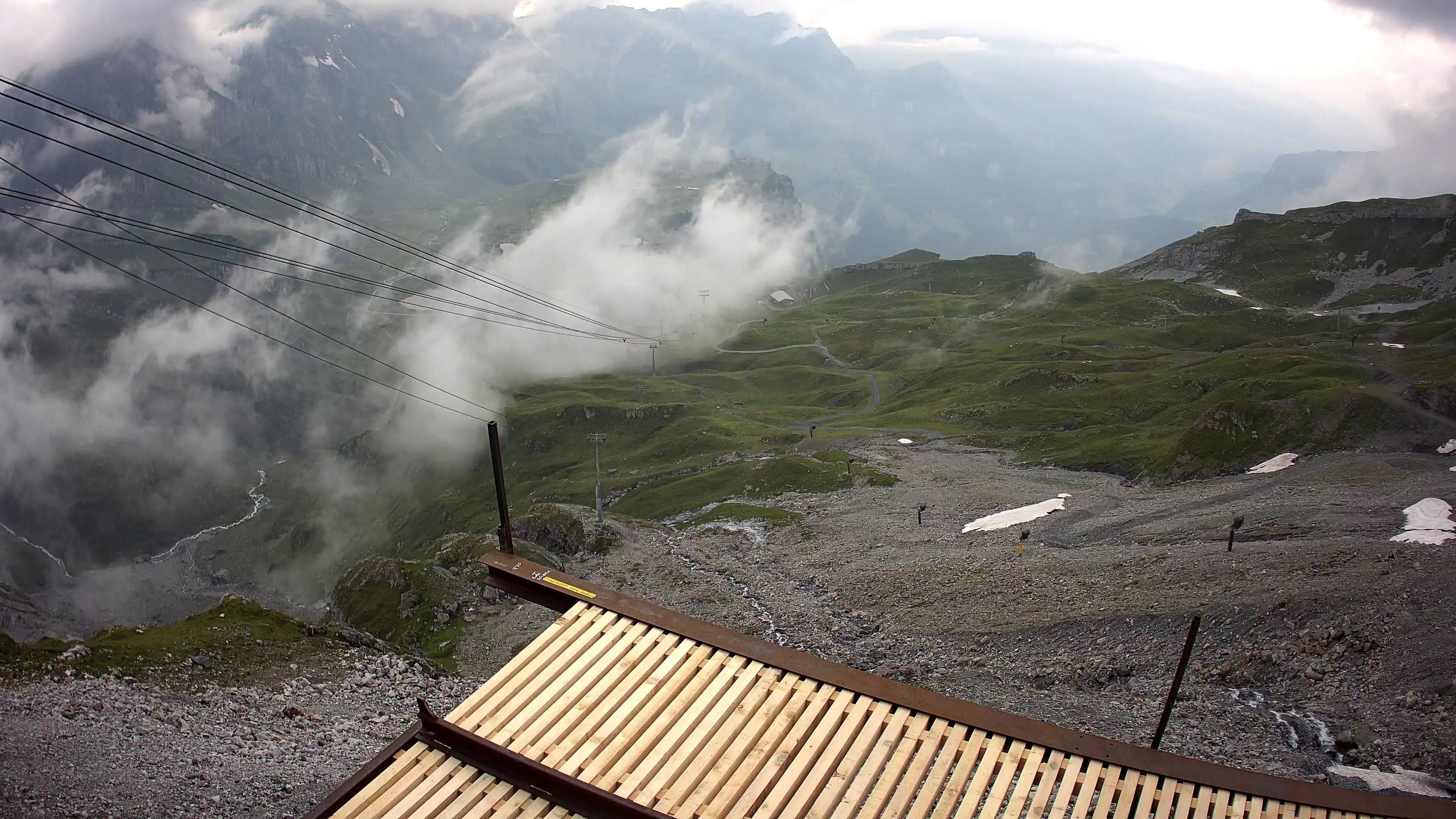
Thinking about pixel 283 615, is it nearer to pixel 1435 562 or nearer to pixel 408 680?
pixel 408 680

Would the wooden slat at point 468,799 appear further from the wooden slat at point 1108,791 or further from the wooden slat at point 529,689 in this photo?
the wooden slat at point 1108,791

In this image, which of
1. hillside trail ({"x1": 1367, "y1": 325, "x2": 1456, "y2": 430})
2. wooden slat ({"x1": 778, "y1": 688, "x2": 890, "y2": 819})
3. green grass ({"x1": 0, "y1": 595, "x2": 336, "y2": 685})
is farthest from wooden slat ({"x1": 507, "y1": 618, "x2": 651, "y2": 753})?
hillside trail ({"x1": 1367, "y1": 325, "x2": 1456, "y2": 430})

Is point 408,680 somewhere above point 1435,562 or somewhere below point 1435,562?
below

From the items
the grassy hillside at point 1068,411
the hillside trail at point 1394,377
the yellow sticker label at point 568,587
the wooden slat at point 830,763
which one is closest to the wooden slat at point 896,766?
the wooden slat at point 830,763

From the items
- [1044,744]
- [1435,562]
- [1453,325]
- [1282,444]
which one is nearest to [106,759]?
[1044,744]

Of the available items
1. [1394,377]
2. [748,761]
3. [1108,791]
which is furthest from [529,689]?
[1394,377]

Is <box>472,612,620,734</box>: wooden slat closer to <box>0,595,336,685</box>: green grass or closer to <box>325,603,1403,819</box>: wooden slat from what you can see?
<box>325,603,1403,819</box>: wooden slat

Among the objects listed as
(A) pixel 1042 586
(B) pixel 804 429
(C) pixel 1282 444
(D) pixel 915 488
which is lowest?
(B) pixel 804 429
